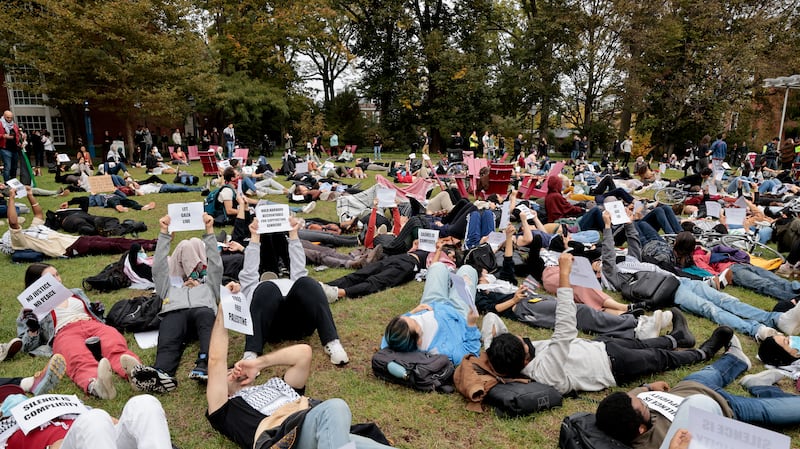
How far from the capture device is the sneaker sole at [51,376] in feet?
12.0

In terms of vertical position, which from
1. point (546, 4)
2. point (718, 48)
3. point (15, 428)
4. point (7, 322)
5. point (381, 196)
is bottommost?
point (7, 322)


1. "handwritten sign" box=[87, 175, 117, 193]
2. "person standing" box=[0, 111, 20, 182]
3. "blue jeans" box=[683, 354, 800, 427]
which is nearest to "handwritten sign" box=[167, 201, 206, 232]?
"blue jeans" box=[683, 354, 800, 427]

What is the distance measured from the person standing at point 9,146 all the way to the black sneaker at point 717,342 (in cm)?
1625

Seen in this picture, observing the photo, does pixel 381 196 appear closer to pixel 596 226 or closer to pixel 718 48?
pixel 596 226

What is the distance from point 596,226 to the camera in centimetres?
838

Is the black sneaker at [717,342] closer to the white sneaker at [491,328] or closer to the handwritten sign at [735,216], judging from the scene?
the white sneaker at [491,328]

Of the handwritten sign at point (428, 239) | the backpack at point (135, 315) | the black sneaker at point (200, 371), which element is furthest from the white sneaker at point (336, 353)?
the handwritten sign at point (428, 239)

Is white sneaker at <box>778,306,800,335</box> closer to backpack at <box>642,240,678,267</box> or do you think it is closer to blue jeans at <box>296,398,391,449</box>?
backpack at <box>642,240,678,267</box>

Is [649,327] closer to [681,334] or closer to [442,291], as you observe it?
[681,334]

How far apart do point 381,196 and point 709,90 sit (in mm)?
30556

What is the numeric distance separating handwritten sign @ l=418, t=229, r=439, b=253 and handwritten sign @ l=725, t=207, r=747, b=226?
5.65 metres

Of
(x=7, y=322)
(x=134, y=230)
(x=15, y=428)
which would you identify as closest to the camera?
(x=15, y=428)

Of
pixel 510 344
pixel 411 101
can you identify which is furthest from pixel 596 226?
pixel 411 101

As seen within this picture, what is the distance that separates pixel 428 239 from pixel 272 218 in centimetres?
244
